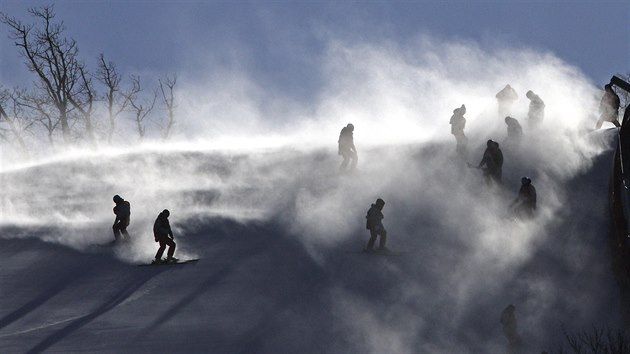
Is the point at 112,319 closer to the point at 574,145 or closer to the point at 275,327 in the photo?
the point at 275,327

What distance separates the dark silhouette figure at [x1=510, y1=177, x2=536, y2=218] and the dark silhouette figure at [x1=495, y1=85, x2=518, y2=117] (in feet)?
41.1

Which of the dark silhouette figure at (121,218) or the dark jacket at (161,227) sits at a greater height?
the dark silhouette figure at (121,218)

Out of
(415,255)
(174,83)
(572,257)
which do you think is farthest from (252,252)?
(174,83)

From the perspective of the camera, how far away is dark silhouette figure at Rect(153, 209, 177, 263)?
2864 centimetres

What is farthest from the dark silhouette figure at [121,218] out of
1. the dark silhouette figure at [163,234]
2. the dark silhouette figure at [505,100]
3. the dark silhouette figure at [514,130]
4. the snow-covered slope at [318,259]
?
the dark silhouette figure at [505,100]

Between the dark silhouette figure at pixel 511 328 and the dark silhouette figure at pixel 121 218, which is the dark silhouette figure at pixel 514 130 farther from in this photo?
the dark silhouette figure at pixel 511 328

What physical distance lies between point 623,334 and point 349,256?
7.59 meters

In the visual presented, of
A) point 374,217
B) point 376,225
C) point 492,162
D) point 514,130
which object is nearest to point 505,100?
point 514,130

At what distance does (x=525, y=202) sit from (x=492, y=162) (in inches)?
120

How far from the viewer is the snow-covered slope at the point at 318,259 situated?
24359 mm

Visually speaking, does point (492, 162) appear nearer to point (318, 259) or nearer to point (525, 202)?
point (525, 202)

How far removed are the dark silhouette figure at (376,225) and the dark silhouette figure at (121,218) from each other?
7.03m

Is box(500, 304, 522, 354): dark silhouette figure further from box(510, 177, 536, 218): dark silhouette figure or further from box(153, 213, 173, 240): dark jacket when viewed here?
box(153, 213, 173, 240): dark jacket

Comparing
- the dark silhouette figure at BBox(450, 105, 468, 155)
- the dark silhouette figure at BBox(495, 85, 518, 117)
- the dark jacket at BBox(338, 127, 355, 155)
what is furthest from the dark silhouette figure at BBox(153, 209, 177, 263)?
the dark silhouette figure at BBox(495, 85, 518, 117)
